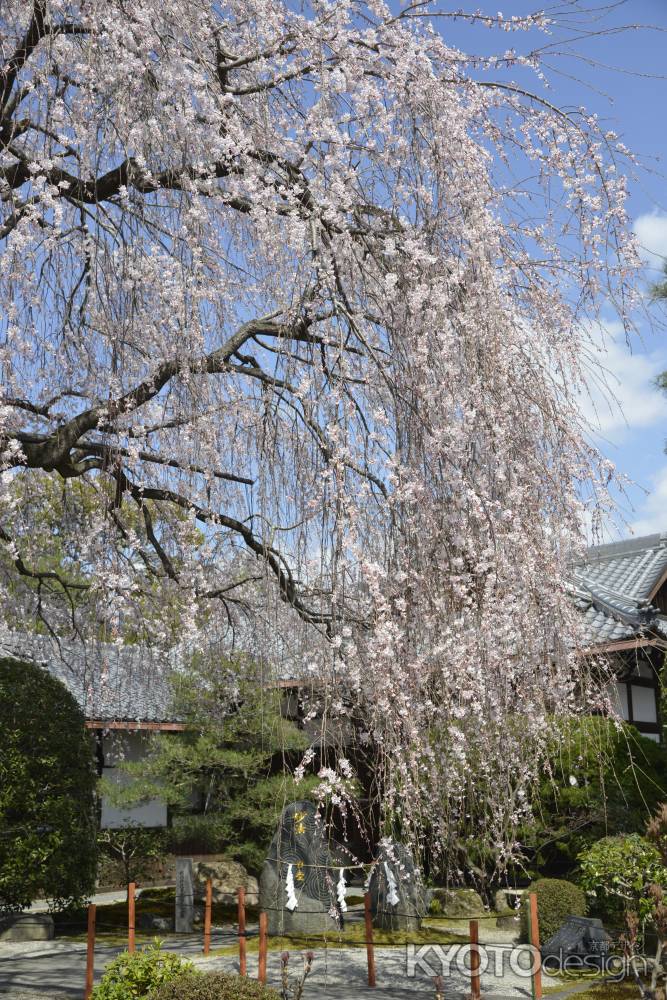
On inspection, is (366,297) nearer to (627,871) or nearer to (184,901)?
(627,871)

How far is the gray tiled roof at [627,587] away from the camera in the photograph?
477 inches

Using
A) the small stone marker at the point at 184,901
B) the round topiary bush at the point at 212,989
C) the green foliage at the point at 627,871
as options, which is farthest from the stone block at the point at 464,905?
the round topiary bush at the point at 212,989

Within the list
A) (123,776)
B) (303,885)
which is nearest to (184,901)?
(303,885)

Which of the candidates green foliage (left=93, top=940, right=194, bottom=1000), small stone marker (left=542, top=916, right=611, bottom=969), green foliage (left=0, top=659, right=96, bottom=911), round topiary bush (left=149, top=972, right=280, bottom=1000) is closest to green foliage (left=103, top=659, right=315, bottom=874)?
green foliage (left=0, top=659, right=96, bottom=911)

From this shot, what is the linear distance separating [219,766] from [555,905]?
4790 mm

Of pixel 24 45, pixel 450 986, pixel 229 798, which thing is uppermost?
pixel 24 45

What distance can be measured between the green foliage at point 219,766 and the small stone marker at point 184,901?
1.96 feet

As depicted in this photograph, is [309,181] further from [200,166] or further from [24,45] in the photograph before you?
[24,45]

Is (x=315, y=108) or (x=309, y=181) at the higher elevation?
(x=315, y=108)

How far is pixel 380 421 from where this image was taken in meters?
4.12

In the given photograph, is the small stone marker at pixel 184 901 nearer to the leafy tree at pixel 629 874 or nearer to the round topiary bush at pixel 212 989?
the leafy tree at pixel 629 874

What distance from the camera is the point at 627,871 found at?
8.04 metres

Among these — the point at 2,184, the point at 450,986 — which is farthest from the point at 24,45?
the point at 450,986

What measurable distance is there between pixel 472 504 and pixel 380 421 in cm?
52
